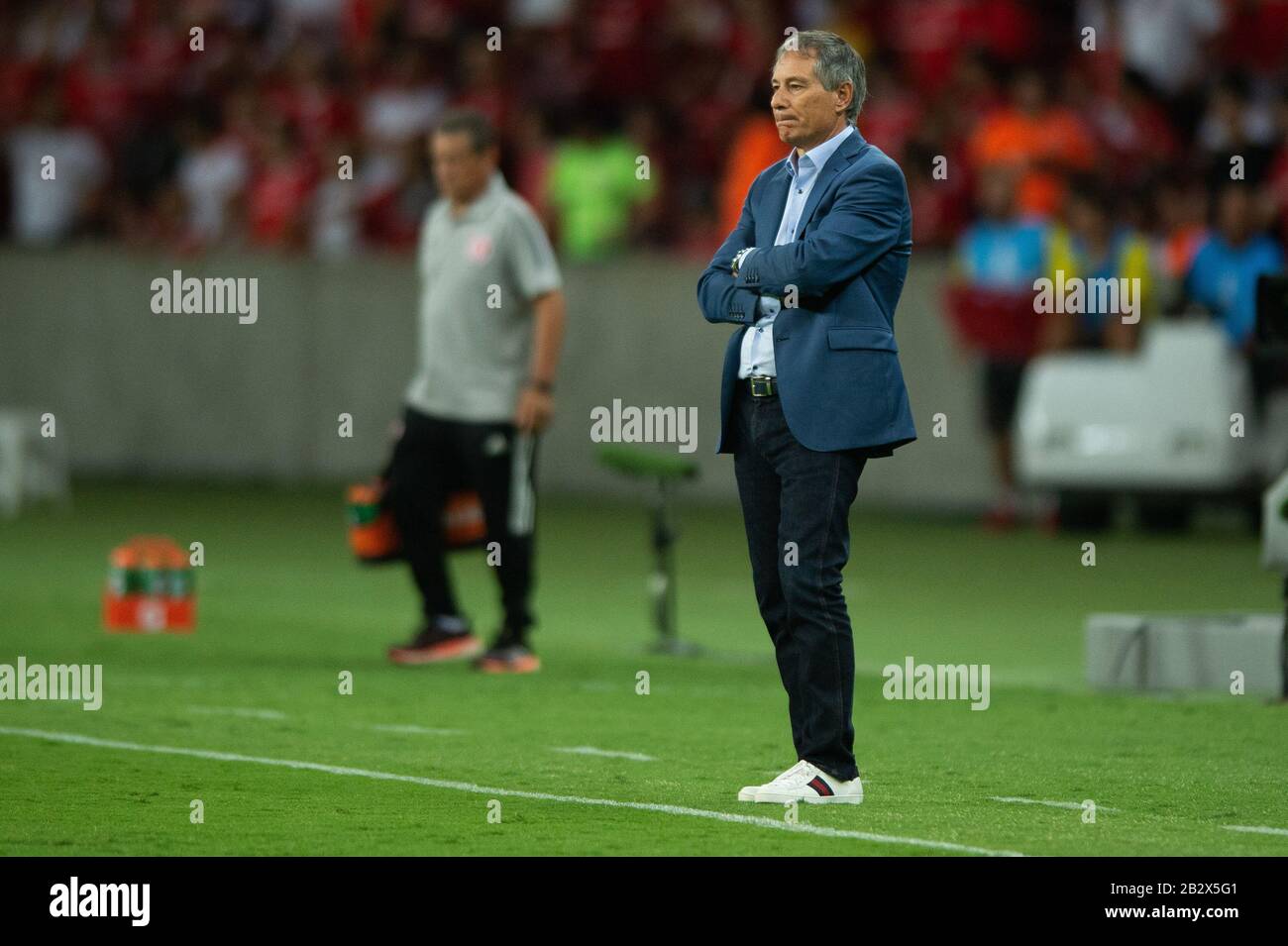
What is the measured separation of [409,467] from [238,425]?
1236 cm

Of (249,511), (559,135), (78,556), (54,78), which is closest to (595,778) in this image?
(78,556)

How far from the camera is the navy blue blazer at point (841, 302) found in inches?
327

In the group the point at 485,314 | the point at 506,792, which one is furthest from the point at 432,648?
the point at 506,792

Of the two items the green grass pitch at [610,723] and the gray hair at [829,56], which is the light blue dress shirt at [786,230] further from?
the green grass pitch at [610,723]

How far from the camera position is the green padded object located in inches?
528

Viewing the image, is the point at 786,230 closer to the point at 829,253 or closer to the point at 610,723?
the point at 829,253

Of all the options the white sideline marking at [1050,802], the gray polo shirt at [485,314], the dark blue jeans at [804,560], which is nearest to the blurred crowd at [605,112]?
the gray polo shirt at [485,314]

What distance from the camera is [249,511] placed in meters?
22.2

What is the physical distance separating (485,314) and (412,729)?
288 centimetres

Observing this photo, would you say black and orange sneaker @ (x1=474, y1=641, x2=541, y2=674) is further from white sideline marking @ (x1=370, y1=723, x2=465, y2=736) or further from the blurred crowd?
the blurred crowd

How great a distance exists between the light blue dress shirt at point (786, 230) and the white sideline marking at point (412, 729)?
2.60 m

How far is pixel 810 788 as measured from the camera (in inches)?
335

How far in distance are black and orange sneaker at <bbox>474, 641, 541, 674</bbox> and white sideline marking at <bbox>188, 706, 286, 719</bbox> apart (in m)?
1.78

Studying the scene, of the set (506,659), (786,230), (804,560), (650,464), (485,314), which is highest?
(485,314)
